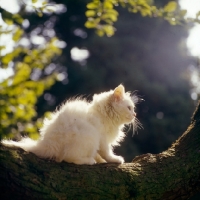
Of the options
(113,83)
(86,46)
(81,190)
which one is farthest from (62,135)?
(86,46)

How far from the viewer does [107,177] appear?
202 centimetres

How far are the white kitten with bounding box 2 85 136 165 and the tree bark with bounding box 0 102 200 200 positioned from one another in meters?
0.25

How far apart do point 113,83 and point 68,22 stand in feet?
9.18

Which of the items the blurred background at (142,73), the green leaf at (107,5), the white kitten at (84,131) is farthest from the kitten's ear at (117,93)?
the blurred background at (142,73)

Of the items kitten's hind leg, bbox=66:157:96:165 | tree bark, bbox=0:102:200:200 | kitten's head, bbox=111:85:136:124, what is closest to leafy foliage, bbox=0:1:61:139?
tree bark, bbox=0:102:200:200

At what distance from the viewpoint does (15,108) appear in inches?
38.6

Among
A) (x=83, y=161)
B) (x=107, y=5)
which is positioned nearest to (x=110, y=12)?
(x=107, y=5)

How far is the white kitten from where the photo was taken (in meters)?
2.28

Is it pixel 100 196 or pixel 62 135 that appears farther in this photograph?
pixel 62 135

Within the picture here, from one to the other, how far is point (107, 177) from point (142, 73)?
620 cm

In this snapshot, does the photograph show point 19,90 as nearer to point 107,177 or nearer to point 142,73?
point 107,177

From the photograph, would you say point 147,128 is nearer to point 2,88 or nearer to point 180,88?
point 180,88

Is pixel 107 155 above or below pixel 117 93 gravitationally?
below

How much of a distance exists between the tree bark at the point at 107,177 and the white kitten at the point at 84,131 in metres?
0.25
